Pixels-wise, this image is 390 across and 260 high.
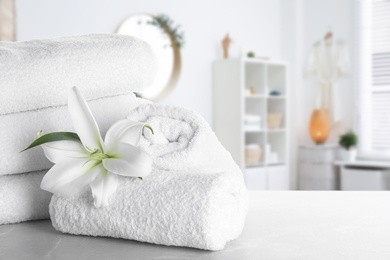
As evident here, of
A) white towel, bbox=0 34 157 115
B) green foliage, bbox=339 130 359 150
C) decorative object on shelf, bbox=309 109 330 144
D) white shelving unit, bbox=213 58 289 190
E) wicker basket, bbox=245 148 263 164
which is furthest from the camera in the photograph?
decorative object on shelf, bbox=309 109 330 144

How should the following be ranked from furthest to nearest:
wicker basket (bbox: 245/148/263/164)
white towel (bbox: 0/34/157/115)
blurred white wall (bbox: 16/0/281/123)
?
wicker basket (bbox: 245/148/263/164) → blurred white wall (bbox: 16/0/281/123) → white towel (bbox: 0/34/157/115)

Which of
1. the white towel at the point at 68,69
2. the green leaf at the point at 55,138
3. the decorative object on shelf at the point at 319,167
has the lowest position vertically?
the decorative object on shelf at the point at 319,167

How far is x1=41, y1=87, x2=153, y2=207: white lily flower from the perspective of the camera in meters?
0.51

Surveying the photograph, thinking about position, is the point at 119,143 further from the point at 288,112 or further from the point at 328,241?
the point at 288,112

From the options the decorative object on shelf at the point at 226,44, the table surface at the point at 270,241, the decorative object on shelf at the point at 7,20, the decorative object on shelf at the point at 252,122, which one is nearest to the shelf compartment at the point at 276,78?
the decorative object on shelf at the point at 252,122

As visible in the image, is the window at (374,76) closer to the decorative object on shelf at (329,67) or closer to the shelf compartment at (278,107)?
the decorative object on shelf at (329,67)

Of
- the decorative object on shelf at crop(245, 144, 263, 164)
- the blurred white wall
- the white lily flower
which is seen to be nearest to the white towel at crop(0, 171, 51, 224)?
the white lily flower

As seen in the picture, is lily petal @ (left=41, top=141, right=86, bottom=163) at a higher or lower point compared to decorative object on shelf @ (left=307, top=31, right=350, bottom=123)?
lower

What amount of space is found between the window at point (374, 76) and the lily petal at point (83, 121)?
4391mm

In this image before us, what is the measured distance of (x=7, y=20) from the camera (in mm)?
2883

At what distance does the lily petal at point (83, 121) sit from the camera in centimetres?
52

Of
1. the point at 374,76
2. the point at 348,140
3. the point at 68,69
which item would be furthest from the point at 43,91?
the point at 374,76

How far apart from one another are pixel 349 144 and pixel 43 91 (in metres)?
4.21

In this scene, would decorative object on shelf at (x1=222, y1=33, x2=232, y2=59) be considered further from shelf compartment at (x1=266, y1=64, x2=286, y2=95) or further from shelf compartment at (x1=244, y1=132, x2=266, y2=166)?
shelf compartment at (x1=244, y1=132, x2=266, y2=166)
